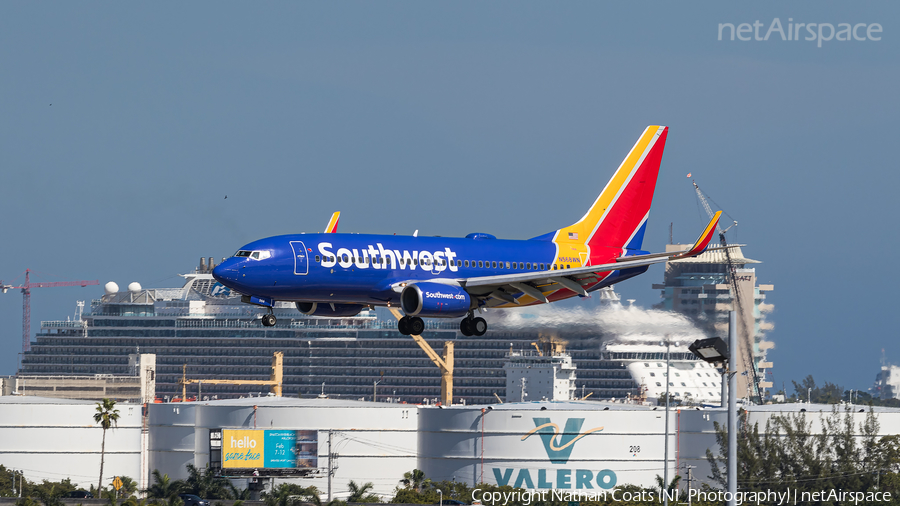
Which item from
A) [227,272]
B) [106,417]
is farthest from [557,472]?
[227,272]

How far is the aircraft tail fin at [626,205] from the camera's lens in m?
55.5

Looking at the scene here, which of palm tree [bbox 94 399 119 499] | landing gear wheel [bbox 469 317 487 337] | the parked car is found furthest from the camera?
palm tree [bbox 94 399 119 499]

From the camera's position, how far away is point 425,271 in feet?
154

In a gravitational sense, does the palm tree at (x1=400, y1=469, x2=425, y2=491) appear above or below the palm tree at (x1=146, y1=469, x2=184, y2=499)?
above

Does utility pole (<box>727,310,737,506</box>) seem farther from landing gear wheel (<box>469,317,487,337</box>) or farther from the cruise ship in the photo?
the cruise ship

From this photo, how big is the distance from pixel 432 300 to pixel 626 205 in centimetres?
1500

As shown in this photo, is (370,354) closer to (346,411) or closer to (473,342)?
(473,342)

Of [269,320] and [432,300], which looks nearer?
[269,320]

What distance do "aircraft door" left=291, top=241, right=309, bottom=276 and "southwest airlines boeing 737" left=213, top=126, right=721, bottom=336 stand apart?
3 centimetres

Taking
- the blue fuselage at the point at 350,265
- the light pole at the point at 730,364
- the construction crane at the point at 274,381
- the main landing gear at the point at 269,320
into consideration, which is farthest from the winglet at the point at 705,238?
the construction crane at the point at 274,381

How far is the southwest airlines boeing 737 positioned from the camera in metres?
43.8

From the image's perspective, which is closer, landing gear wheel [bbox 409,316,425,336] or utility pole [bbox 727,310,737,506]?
utility pole [bbox 727,310,737,506]

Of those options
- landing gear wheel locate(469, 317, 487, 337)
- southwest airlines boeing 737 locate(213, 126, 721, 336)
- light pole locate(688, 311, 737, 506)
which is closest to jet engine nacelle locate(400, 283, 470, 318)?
southwest airlines boeing 737 locate(213, 126, 721, 336)

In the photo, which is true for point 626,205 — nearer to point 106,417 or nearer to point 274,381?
point 106,417
